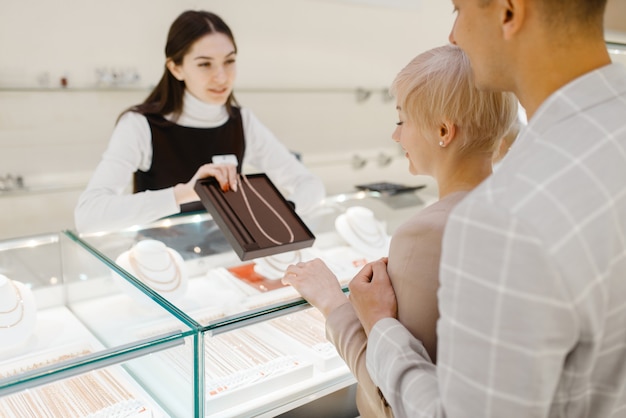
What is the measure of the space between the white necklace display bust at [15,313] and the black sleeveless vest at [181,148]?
3.43 ft

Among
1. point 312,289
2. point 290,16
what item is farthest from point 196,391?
point 290,16

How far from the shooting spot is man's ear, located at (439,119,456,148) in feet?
3.44

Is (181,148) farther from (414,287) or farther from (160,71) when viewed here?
(414,287)

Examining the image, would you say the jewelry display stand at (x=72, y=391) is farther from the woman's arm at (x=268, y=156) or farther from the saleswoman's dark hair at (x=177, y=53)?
the woman's arm at (x=268, y=156)

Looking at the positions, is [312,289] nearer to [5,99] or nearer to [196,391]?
[196,391]

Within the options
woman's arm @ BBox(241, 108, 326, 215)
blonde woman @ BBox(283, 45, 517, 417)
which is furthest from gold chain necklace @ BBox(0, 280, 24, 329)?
woman's arm @ BBox(241, 108, 326, 215)

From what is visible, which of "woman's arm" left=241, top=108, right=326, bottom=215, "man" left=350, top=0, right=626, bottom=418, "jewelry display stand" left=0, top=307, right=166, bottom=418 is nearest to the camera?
"man" left=350, top=0, right=626, bottom=418

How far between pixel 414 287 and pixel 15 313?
38.7 inches

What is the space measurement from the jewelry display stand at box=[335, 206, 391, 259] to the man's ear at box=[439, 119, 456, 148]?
3.06 ft

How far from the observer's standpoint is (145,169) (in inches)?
101

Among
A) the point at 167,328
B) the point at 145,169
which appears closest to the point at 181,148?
the point at 145,169

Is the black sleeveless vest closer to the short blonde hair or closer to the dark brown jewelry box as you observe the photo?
the dark brown jewelry box

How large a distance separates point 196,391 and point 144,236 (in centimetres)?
72

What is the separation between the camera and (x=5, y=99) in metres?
2.64
